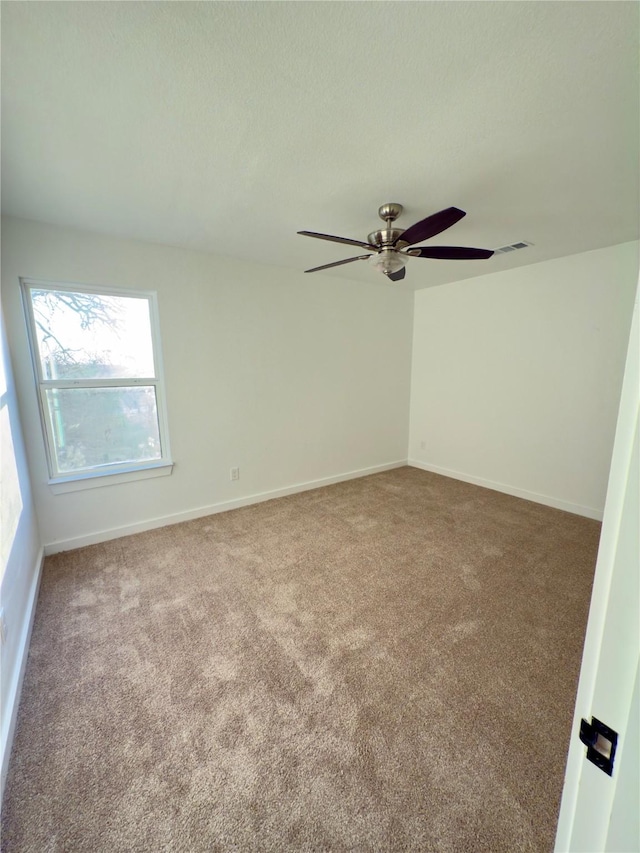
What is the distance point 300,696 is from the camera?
1.53 m

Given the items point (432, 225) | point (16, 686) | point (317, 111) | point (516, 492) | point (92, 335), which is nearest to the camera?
point (317, 111)

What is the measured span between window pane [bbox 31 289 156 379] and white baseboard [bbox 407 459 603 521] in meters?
3.52

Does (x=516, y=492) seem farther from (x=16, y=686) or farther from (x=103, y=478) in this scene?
(x=16, y=686)

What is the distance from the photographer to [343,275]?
3705 mm

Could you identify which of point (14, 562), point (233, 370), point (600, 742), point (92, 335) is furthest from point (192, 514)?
point (600, 742)

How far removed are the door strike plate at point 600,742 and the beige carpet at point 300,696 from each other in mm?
1004

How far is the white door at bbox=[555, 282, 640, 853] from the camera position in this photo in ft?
1.40

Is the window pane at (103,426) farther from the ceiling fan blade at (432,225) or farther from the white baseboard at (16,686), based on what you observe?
the ceiling fan blade at (432,225)

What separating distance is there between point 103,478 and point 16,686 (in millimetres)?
1521

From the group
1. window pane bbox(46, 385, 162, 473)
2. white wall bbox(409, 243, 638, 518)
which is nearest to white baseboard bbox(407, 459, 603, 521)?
A: white wall bbox(409, 243, 638, 518)

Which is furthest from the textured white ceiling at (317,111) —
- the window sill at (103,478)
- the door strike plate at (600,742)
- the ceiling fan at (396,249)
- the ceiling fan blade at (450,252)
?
the window sill at (103,478)

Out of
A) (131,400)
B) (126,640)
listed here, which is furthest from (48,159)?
(126,640)

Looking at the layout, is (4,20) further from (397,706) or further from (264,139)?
(397,706)

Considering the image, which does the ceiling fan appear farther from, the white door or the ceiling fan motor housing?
the white door
